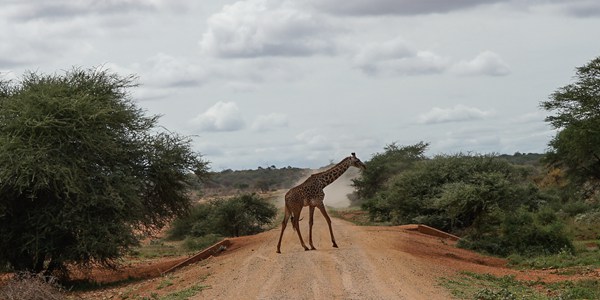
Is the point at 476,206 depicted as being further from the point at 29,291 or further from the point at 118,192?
the point at 29,291

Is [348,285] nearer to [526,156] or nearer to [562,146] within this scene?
[562,146]

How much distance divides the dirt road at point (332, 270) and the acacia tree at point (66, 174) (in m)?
3.18

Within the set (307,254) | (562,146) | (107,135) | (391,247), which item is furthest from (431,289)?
(562,146)

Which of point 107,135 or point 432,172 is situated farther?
point 432,172

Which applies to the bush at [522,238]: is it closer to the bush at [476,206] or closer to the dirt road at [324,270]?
the bush at [476,206]

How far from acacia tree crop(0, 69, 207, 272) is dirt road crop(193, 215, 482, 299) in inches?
125

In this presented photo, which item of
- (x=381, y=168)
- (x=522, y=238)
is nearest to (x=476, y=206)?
(x=522, y=238)

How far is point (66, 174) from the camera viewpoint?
2052 centimetres

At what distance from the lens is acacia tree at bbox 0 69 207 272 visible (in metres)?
20.5

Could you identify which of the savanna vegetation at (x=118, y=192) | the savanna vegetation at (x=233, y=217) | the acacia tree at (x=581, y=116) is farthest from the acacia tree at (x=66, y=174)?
the acacia tree at (x=581, y=116)

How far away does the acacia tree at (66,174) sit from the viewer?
808 inches

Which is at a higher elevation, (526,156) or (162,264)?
(526,156)

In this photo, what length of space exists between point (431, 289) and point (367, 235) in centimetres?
966

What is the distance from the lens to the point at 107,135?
22594 mm
